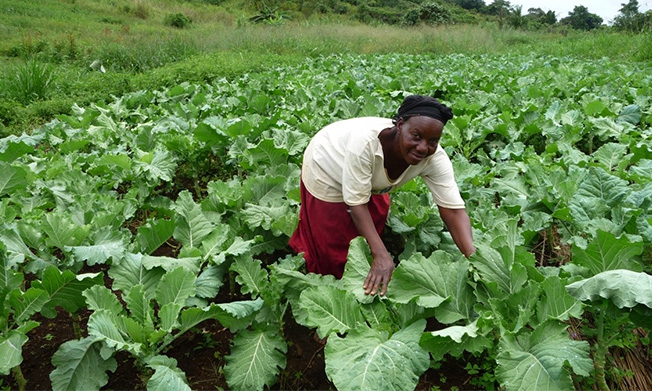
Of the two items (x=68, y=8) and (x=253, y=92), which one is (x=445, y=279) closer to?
(x=253, y=92)

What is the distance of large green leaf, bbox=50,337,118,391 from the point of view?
2.06 m

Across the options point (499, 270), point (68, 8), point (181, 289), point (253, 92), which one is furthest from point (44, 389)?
point (68, 8)

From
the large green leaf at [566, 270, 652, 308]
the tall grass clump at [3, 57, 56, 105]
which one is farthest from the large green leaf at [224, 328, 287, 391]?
the tall grass clump at [3, 57, 56, 105]

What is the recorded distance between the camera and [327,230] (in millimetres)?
2746

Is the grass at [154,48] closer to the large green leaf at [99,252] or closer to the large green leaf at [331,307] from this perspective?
the large green leaf at [99,252]

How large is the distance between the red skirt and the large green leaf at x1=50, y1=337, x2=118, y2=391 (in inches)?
45.5

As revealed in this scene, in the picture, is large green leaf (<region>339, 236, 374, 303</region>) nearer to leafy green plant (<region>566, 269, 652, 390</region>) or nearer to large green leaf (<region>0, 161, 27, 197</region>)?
leafy green plant (<region>566, 269, 652, 390</region>)

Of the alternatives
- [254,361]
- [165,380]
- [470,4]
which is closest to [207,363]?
[254,361]

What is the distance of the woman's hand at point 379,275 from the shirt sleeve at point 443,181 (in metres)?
0.48

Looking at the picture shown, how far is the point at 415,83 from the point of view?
806cm

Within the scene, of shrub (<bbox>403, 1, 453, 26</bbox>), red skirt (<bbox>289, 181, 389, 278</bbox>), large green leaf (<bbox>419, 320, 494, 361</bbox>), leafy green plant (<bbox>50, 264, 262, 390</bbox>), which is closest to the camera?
large green leaf (<bbox>419, 320, 494, 361</bbox>)

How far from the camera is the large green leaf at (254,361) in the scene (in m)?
2.09

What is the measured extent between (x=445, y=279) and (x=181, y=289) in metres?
1.22

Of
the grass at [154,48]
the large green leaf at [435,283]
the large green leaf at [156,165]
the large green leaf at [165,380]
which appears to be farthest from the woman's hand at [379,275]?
the grass at [154,48]
